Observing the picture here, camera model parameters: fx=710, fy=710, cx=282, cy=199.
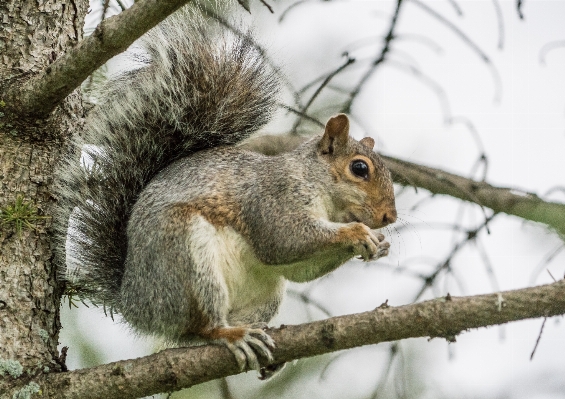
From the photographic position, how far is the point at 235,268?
216 centimetres

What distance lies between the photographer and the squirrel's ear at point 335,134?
7.94 ft

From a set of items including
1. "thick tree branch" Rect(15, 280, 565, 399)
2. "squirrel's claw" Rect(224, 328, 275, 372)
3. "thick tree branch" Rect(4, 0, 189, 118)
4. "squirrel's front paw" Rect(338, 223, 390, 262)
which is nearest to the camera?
"thick tree branch" Rect(15, 280, 565, 399)

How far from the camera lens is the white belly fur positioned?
81.4 inches

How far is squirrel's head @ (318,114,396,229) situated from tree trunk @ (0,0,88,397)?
85cm

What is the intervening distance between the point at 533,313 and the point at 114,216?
4.35 feet

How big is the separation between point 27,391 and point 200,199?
747 millimetres

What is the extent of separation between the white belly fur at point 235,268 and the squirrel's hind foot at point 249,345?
0.18 m

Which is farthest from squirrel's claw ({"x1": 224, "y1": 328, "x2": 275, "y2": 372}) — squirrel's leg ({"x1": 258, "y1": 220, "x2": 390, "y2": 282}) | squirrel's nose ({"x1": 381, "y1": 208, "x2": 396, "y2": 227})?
squirrel's nose ({"x1": 381, "y1": 208, "x2": 396, "y2": 227})

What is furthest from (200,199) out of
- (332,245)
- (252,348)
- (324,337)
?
(324,337)

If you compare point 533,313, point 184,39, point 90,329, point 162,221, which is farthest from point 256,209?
point 90,329

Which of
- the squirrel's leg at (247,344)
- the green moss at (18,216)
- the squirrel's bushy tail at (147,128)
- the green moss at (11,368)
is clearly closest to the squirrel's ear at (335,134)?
the squirrel's bushy tail at (147,128)

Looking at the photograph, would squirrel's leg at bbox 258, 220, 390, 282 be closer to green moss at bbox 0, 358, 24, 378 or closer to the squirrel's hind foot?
the squirrel's hind foot

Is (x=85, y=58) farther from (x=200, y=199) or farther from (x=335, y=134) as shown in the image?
(x=335, y=134)

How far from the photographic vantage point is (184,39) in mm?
2416
